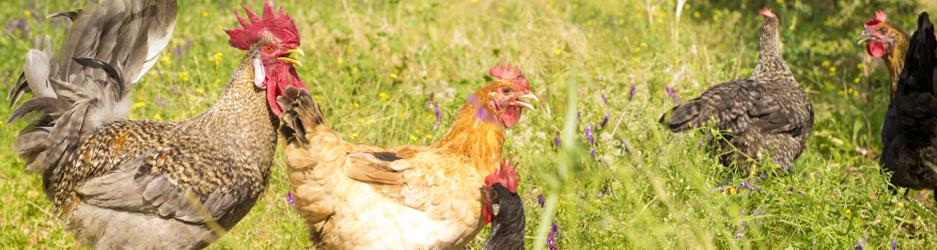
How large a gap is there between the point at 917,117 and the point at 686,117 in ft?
3.94

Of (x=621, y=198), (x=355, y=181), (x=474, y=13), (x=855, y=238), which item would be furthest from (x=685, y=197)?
(x=474, y=13)

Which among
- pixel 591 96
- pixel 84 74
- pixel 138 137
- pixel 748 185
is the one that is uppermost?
pixel 84 74

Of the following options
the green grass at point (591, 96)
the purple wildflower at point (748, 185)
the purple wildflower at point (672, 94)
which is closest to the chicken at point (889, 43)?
the green grass at point (591, 96)

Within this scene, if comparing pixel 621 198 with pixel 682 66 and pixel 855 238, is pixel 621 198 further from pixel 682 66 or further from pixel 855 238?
pixel 682 66

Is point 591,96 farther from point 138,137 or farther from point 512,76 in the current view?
point 138,137

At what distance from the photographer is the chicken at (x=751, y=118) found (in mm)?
5281

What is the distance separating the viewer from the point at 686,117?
5242mm

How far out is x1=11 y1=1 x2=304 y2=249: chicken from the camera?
3.88m

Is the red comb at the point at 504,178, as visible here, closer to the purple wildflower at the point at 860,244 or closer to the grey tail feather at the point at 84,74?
the purple wildflower at the point at 860,244

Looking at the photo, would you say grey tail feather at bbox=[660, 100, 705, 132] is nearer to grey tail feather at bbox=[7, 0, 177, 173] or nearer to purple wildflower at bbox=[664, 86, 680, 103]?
purple wildflower at bbox=[664, 86, 680, 103]

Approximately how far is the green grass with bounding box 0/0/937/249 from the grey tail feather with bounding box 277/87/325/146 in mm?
A: 586

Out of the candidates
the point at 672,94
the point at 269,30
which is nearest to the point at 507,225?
the point at 269,30

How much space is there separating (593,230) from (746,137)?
167 cm

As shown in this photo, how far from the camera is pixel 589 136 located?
16.0 ft
